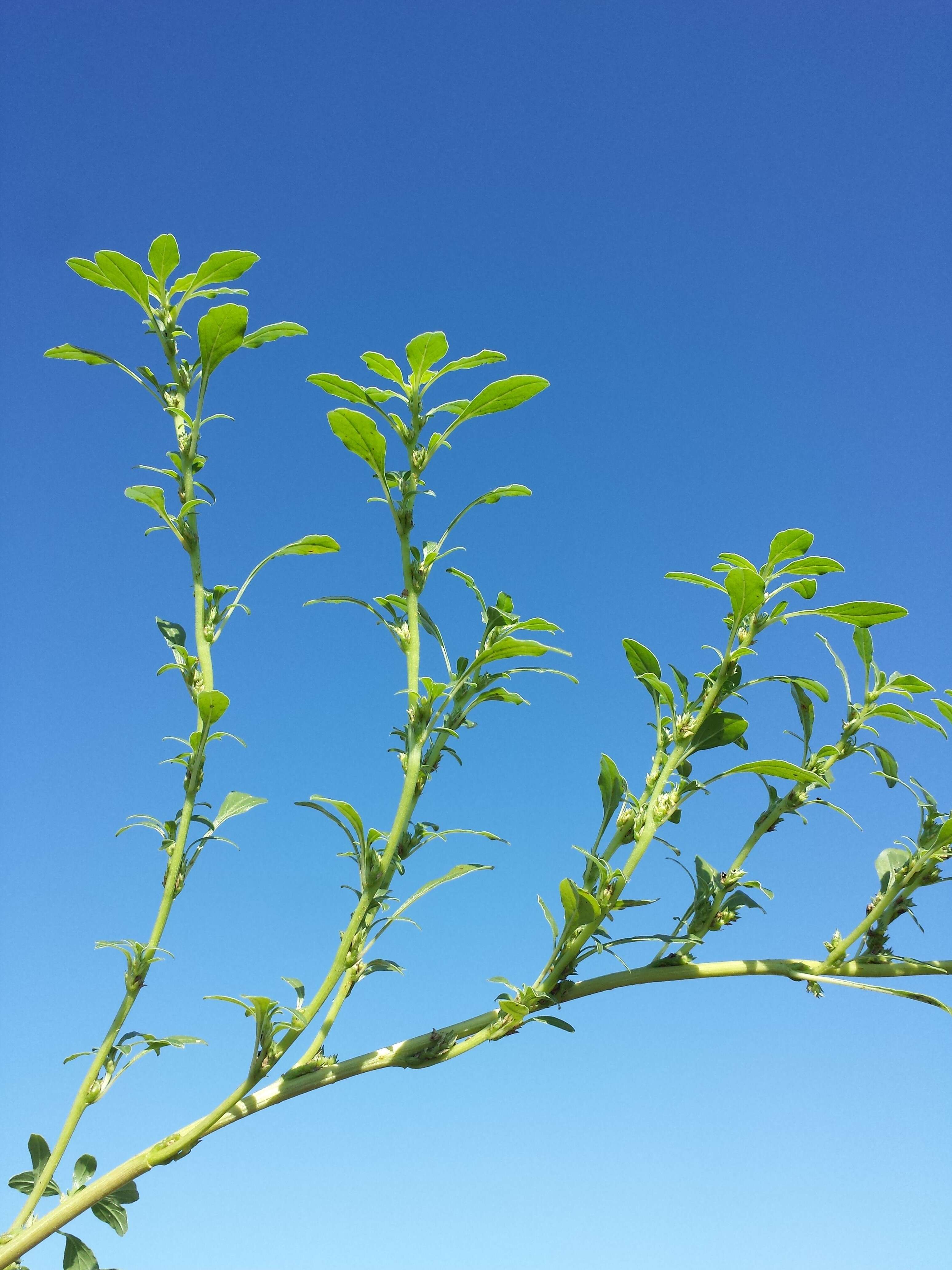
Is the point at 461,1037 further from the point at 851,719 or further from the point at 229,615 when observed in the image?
the point at 851,719

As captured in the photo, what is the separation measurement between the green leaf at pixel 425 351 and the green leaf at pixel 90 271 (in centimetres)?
58

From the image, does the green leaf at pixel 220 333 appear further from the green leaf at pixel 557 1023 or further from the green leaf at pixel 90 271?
the green leaf at pixel 557 1023

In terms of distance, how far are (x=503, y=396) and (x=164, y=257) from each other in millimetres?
777

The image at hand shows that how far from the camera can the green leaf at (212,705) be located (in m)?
1.68

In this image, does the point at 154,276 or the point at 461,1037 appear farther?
the point at 154,276

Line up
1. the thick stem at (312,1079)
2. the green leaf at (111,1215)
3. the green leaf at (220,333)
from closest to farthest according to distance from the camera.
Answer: the thick stem at (312,1079), the green leaf at (111,1215), the green leaf at (220,333)

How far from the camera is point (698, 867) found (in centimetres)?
198

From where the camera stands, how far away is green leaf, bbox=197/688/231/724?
168 centimetres

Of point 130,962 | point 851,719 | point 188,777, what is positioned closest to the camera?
point 130,962

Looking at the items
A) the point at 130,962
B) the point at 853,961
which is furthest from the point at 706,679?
the point at 130,962

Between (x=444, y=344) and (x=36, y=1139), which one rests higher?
(x=444, y=344)

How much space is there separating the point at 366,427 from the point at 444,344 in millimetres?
264

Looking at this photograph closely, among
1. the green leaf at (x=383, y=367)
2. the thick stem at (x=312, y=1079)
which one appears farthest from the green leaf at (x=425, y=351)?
the thick stem at (x=312, y=1079)

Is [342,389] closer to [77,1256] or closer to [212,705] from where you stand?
[212,705]
